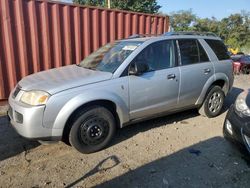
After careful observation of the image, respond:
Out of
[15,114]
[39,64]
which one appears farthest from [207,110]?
[39,64]

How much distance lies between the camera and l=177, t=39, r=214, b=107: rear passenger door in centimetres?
487

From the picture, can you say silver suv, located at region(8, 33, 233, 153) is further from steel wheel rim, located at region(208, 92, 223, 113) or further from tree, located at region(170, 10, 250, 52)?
tree, located at region(170, 10, 250, 52)

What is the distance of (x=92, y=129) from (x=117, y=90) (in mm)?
707

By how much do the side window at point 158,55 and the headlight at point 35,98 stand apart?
5.20 ft

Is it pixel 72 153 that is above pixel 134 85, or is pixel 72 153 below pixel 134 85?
below

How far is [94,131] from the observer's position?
3916mm

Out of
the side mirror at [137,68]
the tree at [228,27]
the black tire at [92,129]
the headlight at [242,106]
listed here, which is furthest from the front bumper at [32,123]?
the tree at [228,27]

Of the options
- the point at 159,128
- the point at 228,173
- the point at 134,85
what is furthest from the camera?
the point at 159,128

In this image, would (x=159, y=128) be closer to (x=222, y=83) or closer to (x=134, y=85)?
(x=134, y=85)

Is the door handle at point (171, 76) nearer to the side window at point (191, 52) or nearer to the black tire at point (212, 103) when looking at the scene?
the side window at point (191, 52)

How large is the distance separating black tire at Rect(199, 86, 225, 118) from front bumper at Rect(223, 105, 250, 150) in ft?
4.99

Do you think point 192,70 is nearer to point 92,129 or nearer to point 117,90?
point 117,90

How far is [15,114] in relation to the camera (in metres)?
3.67

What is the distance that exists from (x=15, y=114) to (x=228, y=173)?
308cm
